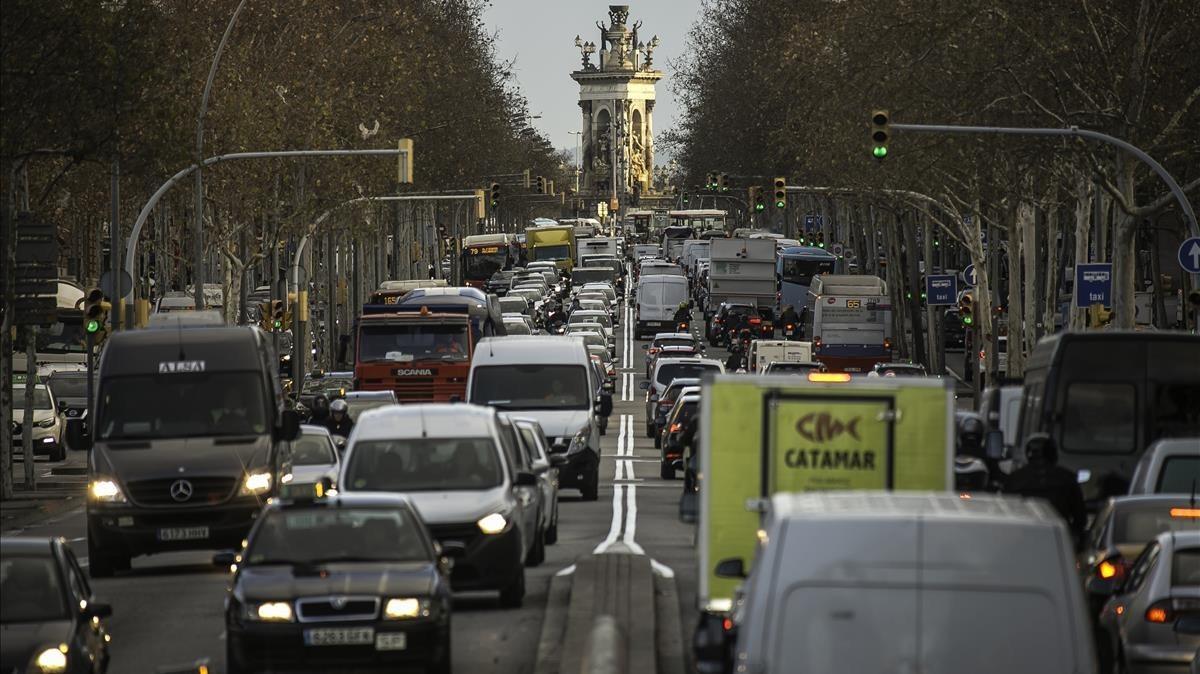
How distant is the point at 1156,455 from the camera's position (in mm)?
19109

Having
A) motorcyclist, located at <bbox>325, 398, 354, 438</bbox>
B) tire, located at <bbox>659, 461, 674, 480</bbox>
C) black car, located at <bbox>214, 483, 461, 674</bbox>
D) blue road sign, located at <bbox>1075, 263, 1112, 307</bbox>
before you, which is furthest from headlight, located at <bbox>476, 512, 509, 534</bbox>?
blue road sign, located at <bbox>1075, 263, 1112, 307</bbox>

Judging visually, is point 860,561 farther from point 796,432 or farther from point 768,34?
point 768,34

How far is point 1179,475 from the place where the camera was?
745 inches

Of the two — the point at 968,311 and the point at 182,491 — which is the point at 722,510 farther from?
the point at 968,311

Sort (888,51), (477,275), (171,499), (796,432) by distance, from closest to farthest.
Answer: (796,432) < (171,499) < (888,51) < (477,275)

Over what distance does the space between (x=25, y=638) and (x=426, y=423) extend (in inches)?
255

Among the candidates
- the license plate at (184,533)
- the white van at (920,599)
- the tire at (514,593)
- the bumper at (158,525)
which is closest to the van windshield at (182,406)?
the bumper at (158,525)

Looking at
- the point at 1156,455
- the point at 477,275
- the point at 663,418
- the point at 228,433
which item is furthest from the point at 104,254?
the point at 1156,455

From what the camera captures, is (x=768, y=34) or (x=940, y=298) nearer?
(x=940, y=298)

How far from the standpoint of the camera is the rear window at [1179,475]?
18.9 m

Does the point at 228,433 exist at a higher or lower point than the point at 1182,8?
lower

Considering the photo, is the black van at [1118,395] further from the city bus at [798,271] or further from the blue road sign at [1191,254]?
the city bus at [798,271]

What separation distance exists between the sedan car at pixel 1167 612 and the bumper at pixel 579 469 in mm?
17442

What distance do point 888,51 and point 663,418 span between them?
11.8 meters
